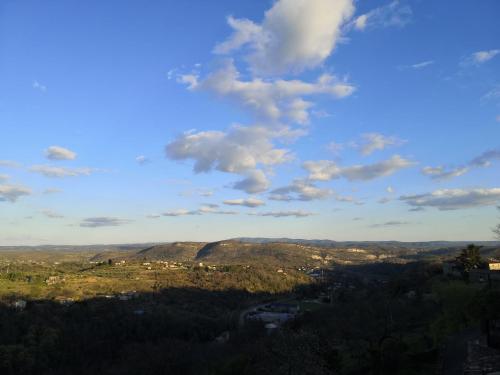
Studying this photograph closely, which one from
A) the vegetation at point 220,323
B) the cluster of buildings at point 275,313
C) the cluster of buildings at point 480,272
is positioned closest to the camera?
the vegetation at point 220,323

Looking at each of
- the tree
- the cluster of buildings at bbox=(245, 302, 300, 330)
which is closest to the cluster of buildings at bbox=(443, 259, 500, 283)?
the tree

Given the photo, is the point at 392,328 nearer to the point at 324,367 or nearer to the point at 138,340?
the point at 324,367

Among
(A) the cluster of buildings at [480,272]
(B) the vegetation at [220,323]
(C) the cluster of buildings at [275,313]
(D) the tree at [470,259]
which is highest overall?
(D) the tree at [470,259]

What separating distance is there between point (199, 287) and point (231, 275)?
23513 millimetres

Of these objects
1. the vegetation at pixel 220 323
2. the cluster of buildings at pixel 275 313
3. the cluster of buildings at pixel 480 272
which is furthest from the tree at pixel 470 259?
the cluster of buildings at pixel 275 313

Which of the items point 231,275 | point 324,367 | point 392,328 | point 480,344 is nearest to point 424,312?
point 392,328

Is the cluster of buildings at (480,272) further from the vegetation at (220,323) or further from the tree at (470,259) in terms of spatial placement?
the vegetation at (220,323)

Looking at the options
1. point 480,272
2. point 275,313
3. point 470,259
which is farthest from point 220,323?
point 480,272

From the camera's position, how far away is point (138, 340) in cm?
6750

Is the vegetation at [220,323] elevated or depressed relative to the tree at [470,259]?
depressed

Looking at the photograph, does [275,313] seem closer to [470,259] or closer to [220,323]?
[220,323]

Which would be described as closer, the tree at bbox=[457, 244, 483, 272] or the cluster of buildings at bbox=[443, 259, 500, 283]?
the cluster of buildings at bbox=[443, 259, 500, 283]

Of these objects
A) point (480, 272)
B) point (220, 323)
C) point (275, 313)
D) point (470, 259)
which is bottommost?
point (220, 323)

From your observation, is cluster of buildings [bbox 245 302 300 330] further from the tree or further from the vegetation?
the tree
